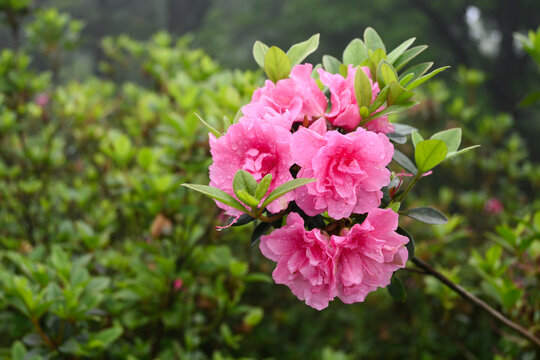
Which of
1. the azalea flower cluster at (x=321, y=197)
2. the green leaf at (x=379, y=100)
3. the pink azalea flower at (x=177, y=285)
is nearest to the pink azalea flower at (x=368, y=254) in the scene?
the azalea flower cluster at (x=321, y=197)

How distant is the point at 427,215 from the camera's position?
0.93 meters

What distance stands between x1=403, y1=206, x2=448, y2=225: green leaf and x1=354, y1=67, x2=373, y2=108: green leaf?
29 cm

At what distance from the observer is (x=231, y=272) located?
1694mm

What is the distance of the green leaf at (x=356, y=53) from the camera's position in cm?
96

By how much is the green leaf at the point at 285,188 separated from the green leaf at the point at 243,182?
4cm

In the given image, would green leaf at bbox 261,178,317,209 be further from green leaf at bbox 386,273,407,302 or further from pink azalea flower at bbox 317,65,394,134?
green leaf at bbox 386,273,407,302

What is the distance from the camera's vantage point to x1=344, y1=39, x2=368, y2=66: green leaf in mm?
964

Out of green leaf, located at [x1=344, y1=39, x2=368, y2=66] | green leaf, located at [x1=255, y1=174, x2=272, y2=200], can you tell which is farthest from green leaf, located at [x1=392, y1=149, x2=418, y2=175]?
green leaf, located at [x1=255, y1=174, x2=272, y2=200]

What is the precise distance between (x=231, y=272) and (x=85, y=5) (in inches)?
637

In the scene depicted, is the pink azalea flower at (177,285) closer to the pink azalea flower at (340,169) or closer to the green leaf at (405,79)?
the pink azalea flower at (340,169)

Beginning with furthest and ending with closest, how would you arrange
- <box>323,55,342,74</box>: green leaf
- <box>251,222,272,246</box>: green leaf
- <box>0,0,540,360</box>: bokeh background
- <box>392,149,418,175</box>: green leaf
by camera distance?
<box>0,0,540,360</box>: bokeh background, <box>323,55,342,74</box>: green leaf, <box>392,149,418,175</box>: green leaf, <box>251,222,272,246</box>: green leaf

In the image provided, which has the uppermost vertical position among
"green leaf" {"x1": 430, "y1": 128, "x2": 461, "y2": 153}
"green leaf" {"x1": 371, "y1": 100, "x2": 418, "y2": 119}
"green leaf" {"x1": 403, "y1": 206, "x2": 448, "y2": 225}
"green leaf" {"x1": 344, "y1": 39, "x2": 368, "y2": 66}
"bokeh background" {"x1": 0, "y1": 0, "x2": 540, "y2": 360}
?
"green leaf" {"x1": 344, "y1": 39, "x2": 368, "y2": 66}

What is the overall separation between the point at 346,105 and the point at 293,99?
11 cm

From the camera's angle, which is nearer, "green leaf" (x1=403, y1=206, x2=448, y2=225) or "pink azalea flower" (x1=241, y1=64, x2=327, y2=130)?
"pink azalea flower" (x1=241, y1=64, x2=327, y2=130)
